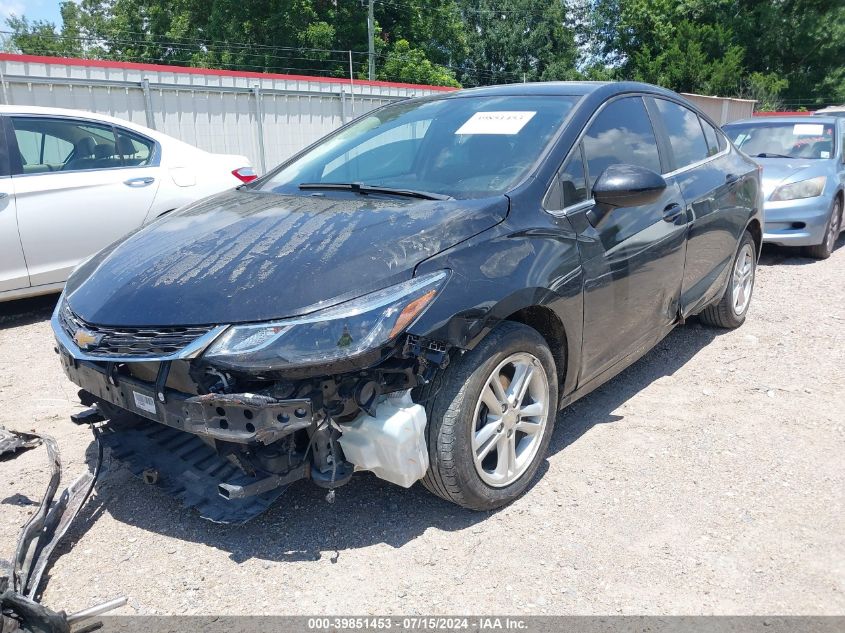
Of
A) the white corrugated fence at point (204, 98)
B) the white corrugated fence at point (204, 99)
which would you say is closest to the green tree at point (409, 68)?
the white corrugated fence at point (204, 98)

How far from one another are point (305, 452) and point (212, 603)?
0.57m

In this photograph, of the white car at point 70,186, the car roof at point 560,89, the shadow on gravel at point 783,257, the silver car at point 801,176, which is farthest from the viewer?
the shadow on gravel at point 783,257

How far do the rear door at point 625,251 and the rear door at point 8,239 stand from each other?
404 centimetres

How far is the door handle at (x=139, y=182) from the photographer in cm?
561

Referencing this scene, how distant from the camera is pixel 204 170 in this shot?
6074 millimetres

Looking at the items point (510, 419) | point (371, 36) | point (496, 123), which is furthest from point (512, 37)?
point (510, 419)

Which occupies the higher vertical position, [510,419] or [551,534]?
[510,419]

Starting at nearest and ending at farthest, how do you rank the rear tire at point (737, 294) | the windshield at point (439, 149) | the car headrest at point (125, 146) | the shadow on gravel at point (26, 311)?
1. the windshield at point (439, 149)
2. the rear tire at point (737, 294)
3. the shadow on gravel at point (26, 311)
4. the car headrest at point (125, 146)

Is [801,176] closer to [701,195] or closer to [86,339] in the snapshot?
[701,195]

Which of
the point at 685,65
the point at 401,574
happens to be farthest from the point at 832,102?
the point at 401,574

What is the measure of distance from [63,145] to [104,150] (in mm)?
291

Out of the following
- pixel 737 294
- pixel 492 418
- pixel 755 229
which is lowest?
pixel 737 294

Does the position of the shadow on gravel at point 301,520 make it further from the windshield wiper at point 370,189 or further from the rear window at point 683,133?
the rear window at point 683,133

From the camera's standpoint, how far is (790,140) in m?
8.17
